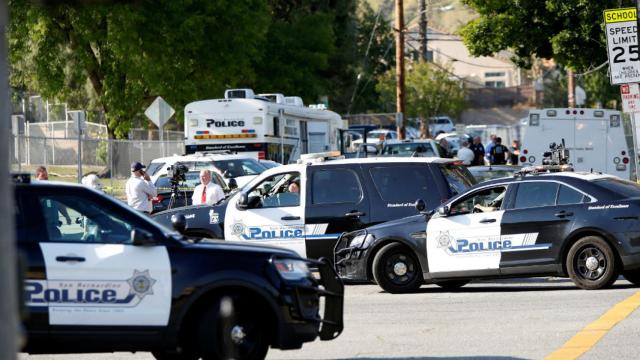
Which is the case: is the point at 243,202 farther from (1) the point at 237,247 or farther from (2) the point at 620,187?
(1) the point at 237,247

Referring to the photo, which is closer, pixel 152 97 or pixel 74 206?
pixel 74 206

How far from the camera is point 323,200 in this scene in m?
16.7

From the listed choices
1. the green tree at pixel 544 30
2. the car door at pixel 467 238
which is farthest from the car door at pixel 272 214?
the green tree at pixel 544 30

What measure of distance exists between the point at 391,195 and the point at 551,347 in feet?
21.2

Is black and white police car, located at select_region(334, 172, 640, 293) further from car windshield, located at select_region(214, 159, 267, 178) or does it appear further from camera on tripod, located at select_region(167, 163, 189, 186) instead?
car windshield, located at select_region(214, 159, 267, 178)

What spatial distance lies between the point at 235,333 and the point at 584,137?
20.5 metres

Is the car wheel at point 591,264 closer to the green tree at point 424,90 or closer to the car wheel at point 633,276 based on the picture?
the car wheel at point 633,276

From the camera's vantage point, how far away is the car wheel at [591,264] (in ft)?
46.6

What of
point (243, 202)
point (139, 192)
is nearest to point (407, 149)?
point (139, 192)

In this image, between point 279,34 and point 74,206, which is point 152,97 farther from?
point 74,206

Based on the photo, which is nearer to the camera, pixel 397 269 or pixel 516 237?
pixel 516 237

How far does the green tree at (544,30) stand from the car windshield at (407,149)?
5982 mm

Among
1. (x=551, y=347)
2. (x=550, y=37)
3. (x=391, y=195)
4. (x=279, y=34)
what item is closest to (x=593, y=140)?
(x=550, y=37)

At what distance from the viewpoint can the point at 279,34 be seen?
56250 mm
